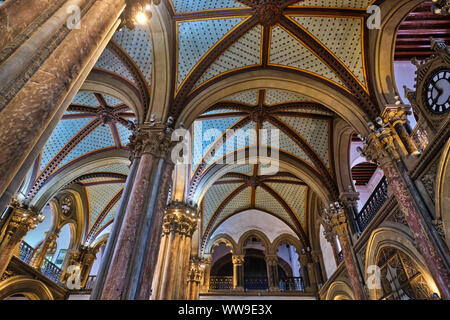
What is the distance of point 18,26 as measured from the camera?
200 cm

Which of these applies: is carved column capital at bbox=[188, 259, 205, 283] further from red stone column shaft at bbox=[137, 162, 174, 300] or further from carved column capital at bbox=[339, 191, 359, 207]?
red stone column shaft at bbox=[137, 162, 174, 300]

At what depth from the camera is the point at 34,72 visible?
204 cm

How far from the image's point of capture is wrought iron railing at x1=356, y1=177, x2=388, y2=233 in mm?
6591

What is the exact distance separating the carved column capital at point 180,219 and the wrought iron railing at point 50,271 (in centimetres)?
658

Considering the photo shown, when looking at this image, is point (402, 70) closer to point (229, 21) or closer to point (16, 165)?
point (229, 21)

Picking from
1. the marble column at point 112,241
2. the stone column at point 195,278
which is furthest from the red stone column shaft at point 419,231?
the stone column at point 195,278

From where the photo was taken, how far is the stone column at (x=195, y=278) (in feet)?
34.6

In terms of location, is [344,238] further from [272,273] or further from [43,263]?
[43,263]

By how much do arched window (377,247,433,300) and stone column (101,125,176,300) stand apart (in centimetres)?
507

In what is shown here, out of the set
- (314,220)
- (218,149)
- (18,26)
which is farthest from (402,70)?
(18,26)

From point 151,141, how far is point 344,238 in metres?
6.34

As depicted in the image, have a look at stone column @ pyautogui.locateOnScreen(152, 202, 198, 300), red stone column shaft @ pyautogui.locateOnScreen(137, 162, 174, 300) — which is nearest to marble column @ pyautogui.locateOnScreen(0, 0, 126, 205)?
red stone column shaft @ pyautogui.locateOnScreen(137, 162, 174, 300)

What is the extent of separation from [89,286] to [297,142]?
11.2 m

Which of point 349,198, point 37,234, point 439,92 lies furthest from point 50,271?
point 439,92
